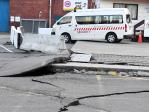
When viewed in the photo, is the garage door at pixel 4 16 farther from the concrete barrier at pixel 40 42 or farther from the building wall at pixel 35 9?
the concrete barrier at pixel 40 42

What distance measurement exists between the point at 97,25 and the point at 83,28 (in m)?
0.99

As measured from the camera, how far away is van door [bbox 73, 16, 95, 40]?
3284 centimetres

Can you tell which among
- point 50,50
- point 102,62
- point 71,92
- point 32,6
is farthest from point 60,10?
point 71,92

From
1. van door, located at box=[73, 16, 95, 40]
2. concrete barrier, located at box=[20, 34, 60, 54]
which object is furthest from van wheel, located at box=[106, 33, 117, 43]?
concrete barrier, located at box=[20, 34, 60, 54]

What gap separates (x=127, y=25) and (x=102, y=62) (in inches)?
635

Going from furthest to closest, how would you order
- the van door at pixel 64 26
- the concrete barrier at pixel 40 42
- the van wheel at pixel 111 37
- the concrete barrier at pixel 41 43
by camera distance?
the van door at pixel 64 26
the van wheel at pixel 111 37
the concrete barrier at pixel 41 43
the concrete barrier at pixel 40 42

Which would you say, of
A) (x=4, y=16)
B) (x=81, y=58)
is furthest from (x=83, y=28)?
(x=4, y=16)

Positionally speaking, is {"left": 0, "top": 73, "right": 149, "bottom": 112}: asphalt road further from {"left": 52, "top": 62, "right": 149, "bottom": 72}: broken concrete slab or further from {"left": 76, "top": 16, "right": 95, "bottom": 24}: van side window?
{"left": 76, "top": 16, "right": 95, "bottom": 24}: van side window

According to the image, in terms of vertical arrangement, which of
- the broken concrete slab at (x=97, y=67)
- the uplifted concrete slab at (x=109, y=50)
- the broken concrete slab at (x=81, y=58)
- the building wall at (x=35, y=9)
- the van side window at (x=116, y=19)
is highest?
the building wall at (x=35, y=9)

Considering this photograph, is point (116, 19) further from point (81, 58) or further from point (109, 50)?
point (81, 58)

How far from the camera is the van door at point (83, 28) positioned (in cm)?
3284

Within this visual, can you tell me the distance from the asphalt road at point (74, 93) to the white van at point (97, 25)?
726 inches

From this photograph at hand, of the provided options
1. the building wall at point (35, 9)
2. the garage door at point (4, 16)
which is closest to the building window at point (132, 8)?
the building wall at point (35, 9)

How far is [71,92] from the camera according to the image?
35.7ft
